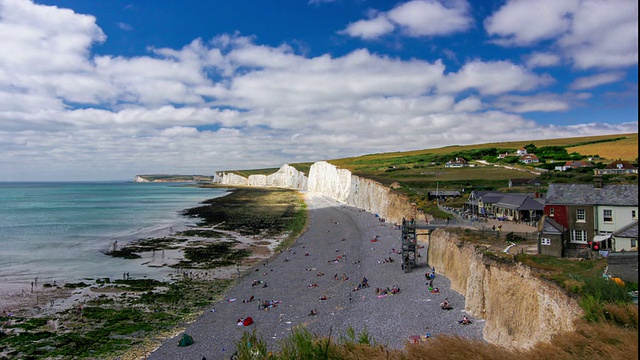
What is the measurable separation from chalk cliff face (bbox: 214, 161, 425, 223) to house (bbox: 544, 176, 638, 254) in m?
16.3

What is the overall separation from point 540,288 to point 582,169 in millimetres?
50751

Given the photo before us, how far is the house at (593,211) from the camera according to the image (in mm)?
19734

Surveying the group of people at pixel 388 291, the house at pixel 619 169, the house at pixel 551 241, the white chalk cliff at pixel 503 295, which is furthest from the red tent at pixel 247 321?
the house at pixel 619 169

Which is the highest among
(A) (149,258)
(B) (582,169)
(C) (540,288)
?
(B) (582,169)

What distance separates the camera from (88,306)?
22.2 meters

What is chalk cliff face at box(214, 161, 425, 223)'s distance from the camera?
161ft

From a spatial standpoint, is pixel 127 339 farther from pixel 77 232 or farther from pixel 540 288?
pixel 77 232

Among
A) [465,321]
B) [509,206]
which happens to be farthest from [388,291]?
[509,206]

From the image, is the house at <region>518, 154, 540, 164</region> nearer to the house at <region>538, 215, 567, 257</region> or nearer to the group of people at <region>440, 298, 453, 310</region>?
the house at <region>538, 215, 567, 257</region>

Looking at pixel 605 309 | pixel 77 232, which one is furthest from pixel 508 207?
pixel 77 232

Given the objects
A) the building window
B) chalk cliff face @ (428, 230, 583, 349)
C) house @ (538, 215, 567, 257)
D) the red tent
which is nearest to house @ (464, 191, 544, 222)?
the building window

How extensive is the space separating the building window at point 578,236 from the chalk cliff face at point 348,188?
54.6 ft

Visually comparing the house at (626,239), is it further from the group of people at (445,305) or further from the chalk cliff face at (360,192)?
the chalk cliff face at (360,192)

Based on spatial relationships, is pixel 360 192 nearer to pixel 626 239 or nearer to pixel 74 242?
pixel 74 242
